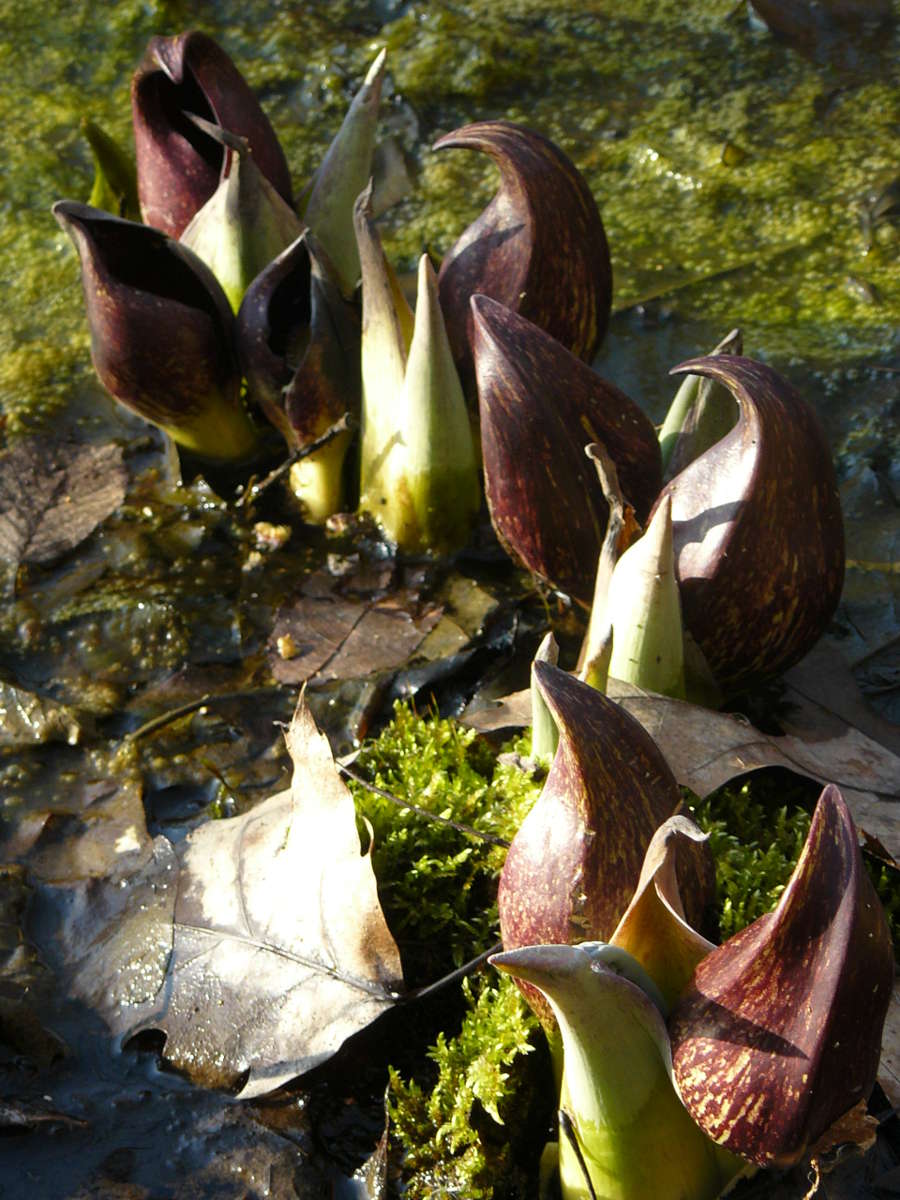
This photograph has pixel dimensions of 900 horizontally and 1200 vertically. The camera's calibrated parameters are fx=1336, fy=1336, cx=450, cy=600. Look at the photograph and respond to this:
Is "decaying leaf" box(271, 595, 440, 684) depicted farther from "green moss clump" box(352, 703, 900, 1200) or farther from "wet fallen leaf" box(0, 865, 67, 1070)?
"wet fallen leaf" box(0, 865, 67, 1070)

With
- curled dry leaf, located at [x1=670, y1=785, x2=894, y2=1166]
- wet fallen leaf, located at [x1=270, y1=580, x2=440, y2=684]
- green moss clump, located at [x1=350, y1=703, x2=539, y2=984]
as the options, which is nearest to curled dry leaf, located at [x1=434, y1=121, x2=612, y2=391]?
wet fallen leaf, located at [x1=270, y1=580, x2=440, y2=684]

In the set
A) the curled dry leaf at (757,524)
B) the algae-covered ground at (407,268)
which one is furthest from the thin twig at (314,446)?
the curled dry leaf at (757,524)

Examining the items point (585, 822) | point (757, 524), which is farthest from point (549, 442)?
point (585, 822)

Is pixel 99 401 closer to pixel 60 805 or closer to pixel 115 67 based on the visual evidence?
pixel 60 805

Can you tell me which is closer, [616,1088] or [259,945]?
[616,1088]

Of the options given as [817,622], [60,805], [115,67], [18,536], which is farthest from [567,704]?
[115,67]

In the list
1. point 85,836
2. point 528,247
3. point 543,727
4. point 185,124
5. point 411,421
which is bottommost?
point 85,836

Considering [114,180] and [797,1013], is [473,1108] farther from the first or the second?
[114,180]
